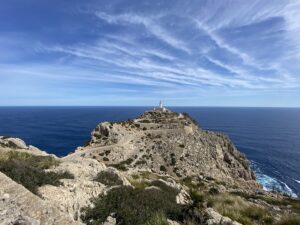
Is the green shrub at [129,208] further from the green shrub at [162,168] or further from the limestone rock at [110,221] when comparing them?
the green shrub at [162,168]

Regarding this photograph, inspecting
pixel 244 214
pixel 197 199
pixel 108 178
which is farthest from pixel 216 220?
pixel 108 178

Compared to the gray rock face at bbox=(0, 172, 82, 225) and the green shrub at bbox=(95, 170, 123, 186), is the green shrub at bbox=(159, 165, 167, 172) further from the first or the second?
the gray rock face at bbox=(0, 172, 82, 225)

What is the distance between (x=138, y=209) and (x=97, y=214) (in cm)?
174

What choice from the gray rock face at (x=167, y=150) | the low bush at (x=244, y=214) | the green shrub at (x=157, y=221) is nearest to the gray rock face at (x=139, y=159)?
the gray rock face at (x=167, y=150)

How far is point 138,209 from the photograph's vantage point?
10930mm

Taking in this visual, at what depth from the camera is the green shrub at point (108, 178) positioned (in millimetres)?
15617

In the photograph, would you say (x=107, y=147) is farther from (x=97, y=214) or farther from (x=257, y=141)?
(x=257, y=141)

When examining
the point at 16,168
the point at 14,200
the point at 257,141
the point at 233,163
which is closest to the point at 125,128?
the point at 233,163

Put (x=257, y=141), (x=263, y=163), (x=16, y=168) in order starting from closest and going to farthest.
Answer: (x=16, y=168) → (x=263, y=163) → (x=257, y=141)

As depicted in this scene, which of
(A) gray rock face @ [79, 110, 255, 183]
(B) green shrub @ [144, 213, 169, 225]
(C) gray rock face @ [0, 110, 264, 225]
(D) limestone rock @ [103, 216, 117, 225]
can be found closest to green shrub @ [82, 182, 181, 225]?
(B) green shrub @ [144, 213, 169, 225]

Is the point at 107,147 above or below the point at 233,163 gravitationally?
above

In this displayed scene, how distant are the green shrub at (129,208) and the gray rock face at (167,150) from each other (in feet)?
121

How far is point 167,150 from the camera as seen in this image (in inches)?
2486

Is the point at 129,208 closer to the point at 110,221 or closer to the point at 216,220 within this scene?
the point at 110,221
